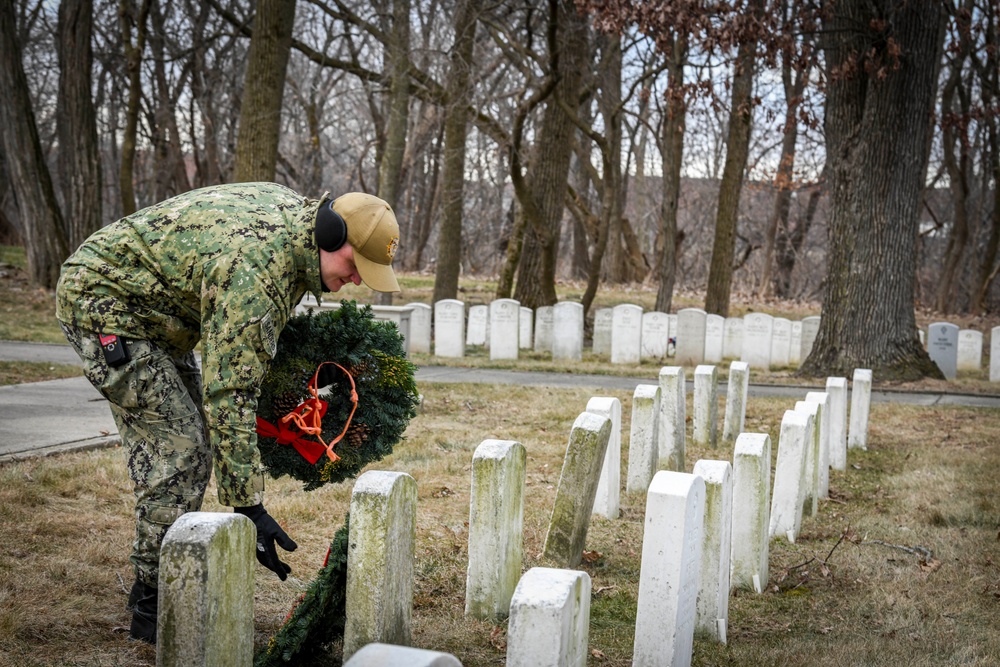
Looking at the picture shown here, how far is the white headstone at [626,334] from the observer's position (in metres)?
15.0

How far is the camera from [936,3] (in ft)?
42.7

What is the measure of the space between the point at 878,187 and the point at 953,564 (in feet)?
29.1

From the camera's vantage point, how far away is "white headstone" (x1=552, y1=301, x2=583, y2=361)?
1520cm

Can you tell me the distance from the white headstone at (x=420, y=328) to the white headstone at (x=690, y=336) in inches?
167

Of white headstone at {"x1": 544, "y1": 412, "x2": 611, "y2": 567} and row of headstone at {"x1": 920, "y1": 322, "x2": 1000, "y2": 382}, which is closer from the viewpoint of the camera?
white headstone at {"x1": 544, "y1": 412, "x2": 611, "y2": 567}

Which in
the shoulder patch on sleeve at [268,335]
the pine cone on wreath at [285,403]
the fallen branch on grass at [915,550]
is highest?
the shoulder patch on sleeve at [268,335]

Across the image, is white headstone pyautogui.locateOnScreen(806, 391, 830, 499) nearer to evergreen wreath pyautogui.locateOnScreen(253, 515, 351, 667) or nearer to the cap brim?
the cap brim

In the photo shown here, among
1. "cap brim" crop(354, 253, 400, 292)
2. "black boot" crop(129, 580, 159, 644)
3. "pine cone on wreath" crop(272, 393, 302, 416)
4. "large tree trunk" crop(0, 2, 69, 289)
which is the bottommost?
"black boot" crop(129, 580, 159, 644)

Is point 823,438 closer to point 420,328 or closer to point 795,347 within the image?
point 420,328

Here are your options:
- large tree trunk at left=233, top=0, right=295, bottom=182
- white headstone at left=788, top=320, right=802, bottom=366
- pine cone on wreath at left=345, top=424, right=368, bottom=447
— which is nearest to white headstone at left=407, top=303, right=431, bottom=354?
large tree trunk at left=233, top=0, right=295, bottom=182

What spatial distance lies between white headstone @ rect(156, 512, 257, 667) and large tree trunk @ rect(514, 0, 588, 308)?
575 inches

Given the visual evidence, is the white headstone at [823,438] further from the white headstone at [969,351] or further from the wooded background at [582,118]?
the white headstone at [969,351]

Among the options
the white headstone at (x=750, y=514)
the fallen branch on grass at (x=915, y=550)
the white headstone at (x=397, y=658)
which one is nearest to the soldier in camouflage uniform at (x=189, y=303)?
the white headstone at (x=397, y=658)

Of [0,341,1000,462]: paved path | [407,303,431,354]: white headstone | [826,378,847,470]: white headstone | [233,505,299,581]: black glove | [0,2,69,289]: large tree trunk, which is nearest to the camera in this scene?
[233,505,299,581]: black glove
